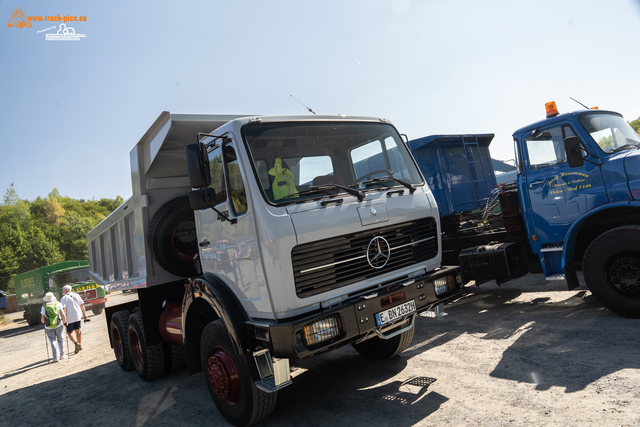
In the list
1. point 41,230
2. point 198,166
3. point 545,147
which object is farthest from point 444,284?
point 41,230

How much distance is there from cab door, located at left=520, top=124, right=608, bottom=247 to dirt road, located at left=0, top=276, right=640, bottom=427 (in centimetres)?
114

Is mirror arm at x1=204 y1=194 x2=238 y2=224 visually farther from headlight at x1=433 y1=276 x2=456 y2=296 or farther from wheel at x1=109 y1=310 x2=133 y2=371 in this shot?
wheel at x1=109 y1=310 x2=133 y2=371

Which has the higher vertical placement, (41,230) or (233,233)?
(41,230)

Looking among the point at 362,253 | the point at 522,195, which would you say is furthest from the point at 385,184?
the point at 522,195

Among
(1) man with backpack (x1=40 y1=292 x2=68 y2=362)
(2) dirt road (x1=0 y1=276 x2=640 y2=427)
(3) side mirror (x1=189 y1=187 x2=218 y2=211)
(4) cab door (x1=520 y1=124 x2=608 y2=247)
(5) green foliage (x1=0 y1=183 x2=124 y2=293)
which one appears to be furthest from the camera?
(5) green foliage (x1=0 y1=183 x2=124 y2=293)

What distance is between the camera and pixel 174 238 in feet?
17.7

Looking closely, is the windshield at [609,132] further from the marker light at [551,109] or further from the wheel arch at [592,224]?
the wheel arch at [592,224]

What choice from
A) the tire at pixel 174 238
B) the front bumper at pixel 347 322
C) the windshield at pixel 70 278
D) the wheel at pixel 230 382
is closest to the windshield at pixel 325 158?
the front bumper at pixel 347 322

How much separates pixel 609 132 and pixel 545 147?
28.7 inches

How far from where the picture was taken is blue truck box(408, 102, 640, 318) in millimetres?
4863

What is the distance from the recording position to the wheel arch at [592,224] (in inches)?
196

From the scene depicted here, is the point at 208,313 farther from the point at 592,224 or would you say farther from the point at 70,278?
the point at 70,278

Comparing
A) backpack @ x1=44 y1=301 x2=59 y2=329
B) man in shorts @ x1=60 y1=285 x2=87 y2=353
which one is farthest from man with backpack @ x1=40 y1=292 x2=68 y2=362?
man in shorts @ x1=60 y1=285 x2=87 y2=353

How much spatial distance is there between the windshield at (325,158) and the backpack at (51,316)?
8.08 meters
